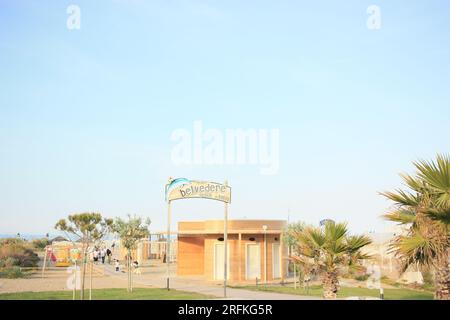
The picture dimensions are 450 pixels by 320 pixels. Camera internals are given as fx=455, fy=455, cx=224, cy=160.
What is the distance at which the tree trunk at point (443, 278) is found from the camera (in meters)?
10.4

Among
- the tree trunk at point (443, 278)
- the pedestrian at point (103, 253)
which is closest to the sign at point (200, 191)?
the tree trunk at point (443, 278)

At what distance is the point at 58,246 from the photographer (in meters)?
40.6

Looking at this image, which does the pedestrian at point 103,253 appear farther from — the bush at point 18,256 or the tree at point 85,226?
the tree at point 85,226

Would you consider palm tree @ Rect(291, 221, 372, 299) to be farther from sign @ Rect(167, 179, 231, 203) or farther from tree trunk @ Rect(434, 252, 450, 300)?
sign @ Rect(167, 179, 231, 203)

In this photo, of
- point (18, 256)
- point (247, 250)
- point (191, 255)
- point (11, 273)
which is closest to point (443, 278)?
point (247, 250)

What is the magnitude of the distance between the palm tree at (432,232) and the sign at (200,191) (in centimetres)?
1284

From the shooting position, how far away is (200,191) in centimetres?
2361

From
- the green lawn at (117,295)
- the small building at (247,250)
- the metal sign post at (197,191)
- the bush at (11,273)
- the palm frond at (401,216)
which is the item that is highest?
the metal sign post at (197,191)

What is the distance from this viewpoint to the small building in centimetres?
2948

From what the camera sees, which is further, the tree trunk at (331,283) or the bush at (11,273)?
the bush at (11,273)
